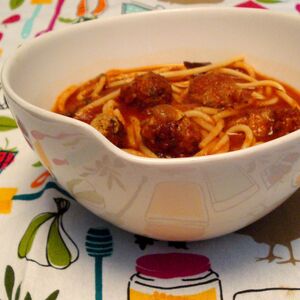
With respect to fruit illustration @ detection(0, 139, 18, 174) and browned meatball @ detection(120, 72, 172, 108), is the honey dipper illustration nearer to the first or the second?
browned meatball @ detection(120, 72, 172, 108)

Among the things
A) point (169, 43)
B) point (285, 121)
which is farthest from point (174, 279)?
point (169, 43)

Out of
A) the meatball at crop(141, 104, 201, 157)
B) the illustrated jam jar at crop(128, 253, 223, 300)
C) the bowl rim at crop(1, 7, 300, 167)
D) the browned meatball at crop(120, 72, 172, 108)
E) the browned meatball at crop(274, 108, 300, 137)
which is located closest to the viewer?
the bowl rim at crop(1, 7, 300, 167)

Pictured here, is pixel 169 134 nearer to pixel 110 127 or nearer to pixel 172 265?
pixel 110 127

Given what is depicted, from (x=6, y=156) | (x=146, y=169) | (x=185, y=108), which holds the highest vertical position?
(x=146, y=169)

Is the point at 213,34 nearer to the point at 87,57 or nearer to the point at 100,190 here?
the point at 87,57

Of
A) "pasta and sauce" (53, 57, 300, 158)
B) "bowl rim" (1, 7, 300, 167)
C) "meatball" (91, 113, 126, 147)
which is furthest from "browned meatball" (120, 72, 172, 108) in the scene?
"bowl rim" (1, 7, 300, 167)

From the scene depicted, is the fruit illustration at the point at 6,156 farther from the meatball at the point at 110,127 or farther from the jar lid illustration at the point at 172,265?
the jar lid illustration at the point at 172,265

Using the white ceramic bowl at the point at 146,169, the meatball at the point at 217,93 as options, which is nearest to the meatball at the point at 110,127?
the white ceramic bowl at the point at 146,169
